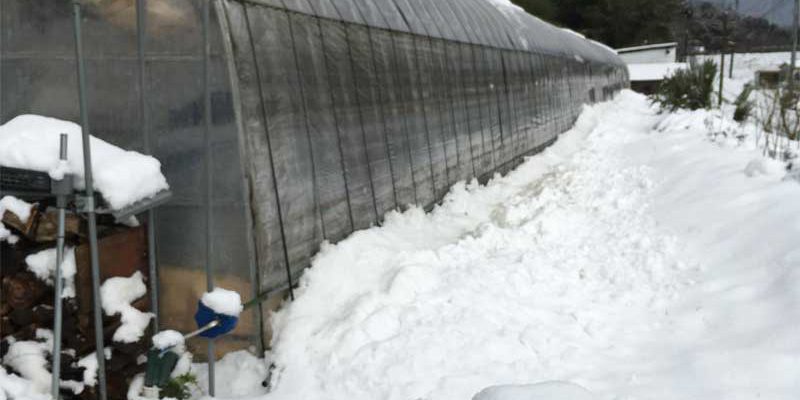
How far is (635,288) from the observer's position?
18.1 ft

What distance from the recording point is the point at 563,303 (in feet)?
17.2

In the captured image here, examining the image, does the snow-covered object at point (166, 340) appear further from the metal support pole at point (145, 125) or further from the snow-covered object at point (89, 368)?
the metal support pole at point (145, 125)

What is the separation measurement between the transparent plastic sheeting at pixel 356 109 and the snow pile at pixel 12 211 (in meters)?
1.20

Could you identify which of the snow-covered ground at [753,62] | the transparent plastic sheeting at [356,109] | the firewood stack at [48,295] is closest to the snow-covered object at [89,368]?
the firewood stack at [48,295]

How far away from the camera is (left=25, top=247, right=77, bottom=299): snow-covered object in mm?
3672

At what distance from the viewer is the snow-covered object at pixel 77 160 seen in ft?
11.8

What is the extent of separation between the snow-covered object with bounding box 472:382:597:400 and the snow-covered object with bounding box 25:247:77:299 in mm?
2166

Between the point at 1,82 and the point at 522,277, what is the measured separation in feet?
12.6

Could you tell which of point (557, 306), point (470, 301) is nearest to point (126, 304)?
point (470, 301)

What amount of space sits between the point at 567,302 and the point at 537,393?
100 inches

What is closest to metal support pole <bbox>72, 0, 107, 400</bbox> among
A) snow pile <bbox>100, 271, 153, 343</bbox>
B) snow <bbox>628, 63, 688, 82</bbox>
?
snow pile <bbox>100, 271, 153, 343</bbox>

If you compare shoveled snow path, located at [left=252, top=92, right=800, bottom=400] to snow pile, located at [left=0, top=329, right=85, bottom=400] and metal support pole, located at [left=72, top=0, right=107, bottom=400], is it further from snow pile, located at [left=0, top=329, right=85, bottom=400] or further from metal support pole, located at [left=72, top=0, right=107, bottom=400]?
snow pile, located at [left=0, top=329, right=85, bottom=400]

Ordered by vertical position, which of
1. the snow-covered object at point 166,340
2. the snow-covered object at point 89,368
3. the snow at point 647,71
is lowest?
the snow at point 647,71

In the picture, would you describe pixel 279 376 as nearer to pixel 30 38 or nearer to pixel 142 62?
pixel 142 62
